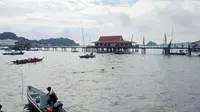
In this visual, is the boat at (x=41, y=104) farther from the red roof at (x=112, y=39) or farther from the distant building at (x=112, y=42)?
the red roof at (x=112, y=39)

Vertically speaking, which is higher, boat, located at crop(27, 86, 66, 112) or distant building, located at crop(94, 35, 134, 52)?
distant building, located at crop(94, 35, 134, 52)

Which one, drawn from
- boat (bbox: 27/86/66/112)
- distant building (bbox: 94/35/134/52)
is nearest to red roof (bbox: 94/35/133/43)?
distant building (bbox: 94/35/134/52)

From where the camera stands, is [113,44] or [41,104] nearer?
[41,104]

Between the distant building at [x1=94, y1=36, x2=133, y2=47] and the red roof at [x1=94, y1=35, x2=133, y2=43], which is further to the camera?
the red roof at [x1=94, y1=35, x2=133, y2=43]

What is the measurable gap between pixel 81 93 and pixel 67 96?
2.32 m

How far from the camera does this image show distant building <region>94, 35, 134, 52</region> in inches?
5512

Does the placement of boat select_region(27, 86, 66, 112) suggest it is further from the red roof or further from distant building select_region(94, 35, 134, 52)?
the red roof

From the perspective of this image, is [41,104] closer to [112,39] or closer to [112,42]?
[112,42]

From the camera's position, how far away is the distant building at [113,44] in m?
140

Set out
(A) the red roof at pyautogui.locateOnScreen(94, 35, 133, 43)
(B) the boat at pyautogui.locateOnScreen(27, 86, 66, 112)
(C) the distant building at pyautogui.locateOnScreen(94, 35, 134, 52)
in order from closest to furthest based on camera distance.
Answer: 1. (B) the boat at pyautogui.locateOnScreen(27, 86, 66, 112)
2. (C) the distant building at pyautogui.locateOnScreen(94, 35, 134, 52)
3. (A) the red roof at pyautogui.locateOnScreen(94, 35, 133, 43)

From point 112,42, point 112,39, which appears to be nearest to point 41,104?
point 112,42

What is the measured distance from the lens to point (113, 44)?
468ft

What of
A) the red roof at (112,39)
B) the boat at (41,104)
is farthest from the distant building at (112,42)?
the boat at (41,104)

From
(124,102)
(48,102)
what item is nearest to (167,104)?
(124,102)
